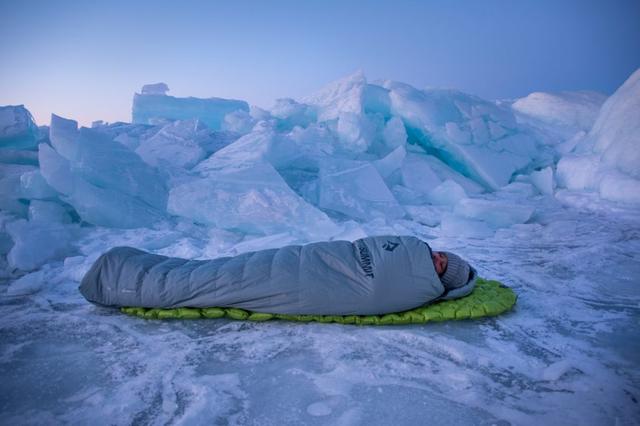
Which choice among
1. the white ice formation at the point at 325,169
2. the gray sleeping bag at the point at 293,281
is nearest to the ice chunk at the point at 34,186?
the white ice formation at the point at 325,169

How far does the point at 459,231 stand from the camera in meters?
4.61

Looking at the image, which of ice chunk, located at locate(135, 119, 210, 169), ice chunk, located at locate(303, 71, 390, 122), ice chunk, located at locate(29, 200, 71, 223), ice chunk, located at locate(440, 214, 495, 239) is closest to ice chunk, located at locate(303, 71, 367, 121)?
ice chunk, located at locate(303, 71, 390, 122)

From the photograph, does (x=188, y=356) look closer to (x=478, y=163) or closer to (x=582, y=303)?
(x=582, y=303)

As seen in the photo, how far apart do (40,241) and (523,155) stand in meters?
8.02

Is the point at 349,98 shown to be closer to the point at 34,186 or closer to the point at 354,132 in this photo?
the point at 354,132

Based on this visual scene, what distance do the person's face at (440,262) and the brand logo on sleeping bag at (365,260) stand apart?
1.32 ft

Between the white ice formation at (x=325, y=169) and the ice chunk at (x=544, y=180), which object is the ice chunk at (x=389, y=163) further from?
the ice chunk at (x=544, y=180)

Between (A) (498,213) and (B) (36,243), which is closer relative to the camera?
(B) (36,243)

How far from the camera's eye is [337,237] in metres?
4.26

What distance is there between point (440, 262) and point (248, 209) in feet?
8.28

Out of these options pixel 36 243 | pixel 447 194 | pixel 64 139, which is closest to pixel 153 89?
pixel 64 139

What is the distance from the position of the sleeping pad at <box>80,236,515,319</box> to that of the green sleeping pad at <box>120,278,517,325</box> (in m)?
0.03

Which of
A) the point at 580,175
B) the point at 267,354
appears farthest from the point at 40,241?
the point at 580,175

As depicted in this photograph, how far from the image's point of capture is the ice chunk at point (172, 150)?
19.0ft
